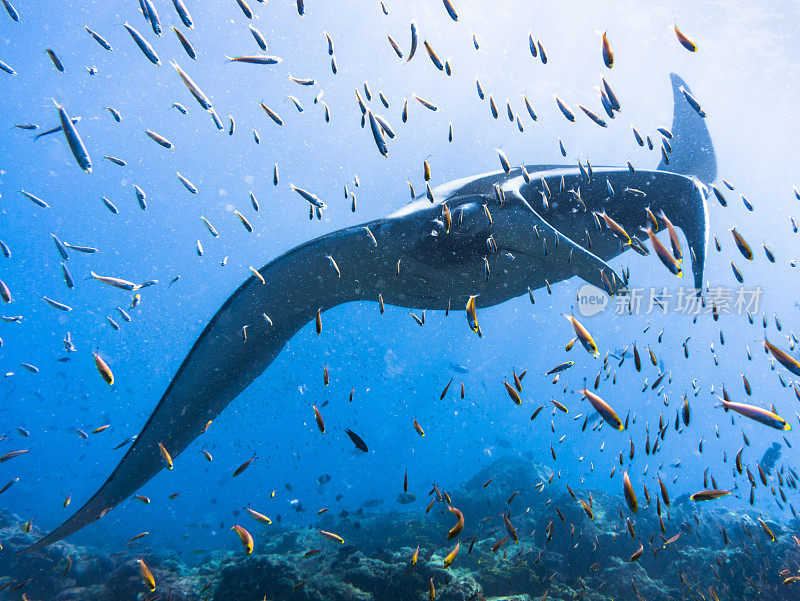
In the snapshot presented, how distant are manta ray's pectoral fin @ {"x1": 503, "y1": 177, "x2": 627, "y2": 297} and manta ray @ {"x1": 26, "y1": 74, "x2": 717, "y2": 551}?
0.01 meters

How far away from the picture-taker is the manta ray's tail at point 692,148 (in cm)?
529

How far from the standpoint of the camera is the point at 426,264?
338cm

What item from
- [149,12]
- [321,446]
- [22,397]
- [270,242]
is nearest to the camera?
[149,12]

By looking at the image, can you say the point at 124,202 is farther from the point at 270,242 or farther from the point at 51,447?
the point at 51,447

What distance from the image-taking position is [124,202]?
53.0m

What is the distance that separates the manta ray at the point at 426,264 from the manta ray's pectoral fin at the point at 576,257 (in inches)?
0.5

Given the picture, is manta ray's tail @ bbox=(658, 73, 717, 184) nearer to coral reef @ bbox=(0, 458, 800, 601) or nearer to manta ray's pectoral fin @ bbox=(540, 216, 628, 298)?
manta ray's pectoral fin @ bbox=(540, 216, 628, 298)

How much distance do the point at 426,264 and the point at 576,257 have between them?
1327 millimetres

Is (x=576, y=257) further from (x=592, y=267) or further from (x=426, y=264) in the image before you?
(x=426, y=264)

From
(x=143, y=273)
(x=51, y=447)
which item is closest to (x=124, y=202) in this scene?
(x=143, y=273)

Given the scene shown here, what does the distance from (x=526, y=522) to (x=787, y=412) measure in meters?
128

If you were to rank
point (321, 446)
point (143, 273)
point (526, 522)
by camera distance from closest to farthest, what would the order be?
point (526, 522) → point (321, 446) → point (143, 273)

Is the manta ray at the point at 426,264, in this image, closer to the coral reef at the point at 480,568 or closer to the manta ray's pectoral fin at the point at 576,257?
the manta ray's pectoral fin at the point at 576,257

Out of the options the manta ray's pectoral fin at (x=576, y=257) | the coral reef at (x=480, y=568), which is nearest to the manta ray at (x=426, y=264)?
the manta ray's pectoral fin at (x=576, y=257)
